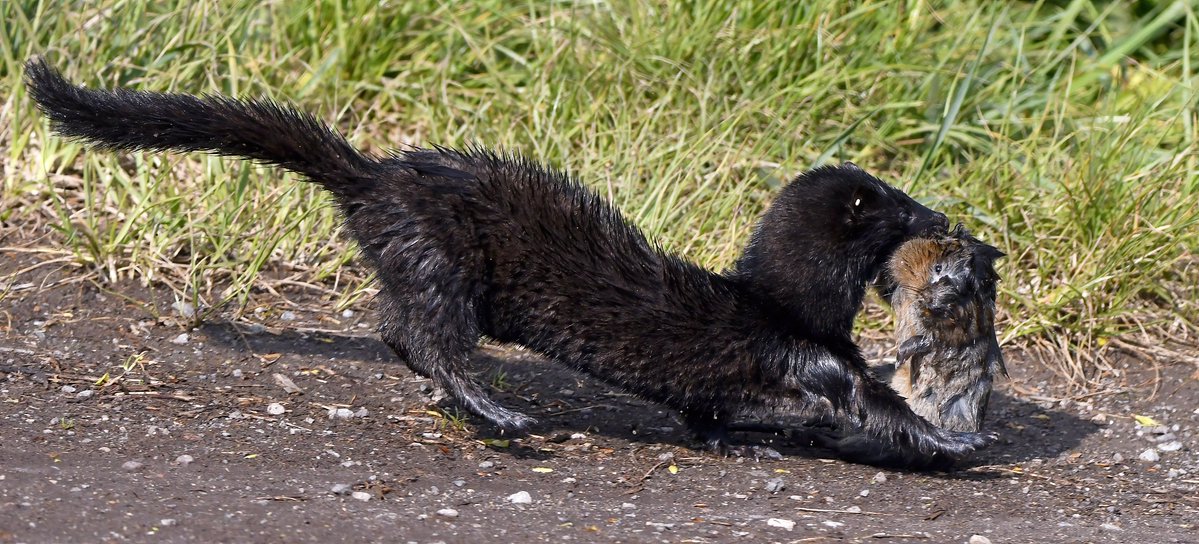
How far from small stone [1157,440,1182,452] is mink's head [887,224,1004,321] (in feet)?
3.25

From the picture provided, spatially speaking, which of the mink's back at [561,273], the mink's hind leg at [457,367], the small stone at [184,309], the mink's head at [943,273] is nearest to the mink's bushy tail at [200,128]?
the mink's back at [561,273]

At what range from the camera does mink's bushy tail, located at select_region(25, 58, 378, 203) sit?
442cm

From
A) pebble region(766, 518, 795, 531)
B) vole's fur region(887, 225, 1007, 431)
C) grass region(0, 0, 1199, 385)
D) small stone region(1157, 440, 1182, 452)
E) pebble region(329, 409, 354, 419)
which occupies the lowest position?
pebble region(329, 409, 354, 419)

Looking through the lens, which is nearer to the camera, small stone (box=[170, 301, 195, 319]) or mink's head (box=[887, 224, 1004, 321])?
mink's head (box=[887, 224, 1004, 321])

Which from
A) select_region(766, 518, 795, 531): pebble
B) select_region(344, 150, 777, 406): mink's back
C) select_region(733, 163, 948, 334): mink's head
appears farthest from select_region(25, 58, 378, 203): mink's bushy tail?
select_region(766, 518, 795, 531): pebble

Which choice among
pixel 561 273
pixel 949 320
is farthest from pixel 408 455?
pixel 949 320

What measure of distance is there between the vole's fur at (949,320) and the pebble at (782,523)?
946 mm

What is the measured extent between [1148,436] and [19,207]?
4778 mm

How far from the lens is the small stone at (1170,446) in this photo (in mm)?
5047

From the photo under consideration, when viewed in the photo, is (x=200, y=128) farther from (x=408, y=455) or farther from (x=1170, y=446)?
(x=1170, y=446)

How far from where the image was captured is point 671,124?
659 cm

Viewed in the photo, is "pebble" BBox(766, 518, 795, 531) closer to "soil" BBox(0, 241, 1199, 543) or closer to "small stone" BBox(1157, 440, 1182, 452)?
"soil" BBox(0, 241, 1199, 543)

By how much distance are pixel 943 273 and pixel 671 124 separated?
219 cm

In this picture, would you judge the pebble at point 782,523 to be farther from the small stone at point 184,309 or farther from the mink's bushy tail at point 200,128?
the small stone at point 184,309
